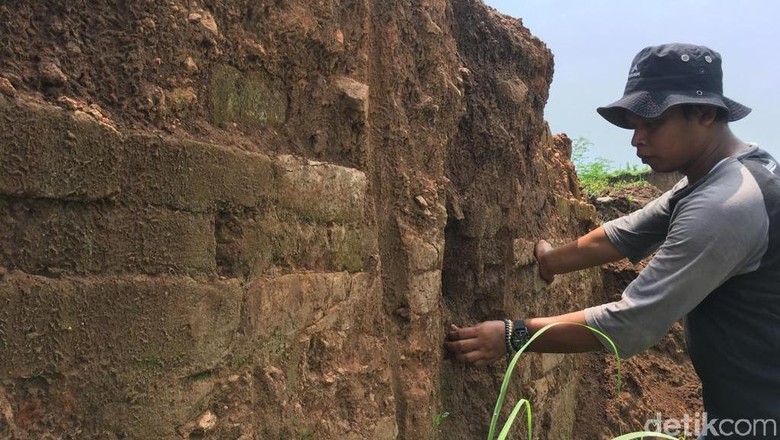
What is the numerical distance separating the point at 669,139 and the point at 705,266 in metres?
0.54

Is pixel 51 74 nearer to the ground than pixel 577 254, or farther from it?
farther from it

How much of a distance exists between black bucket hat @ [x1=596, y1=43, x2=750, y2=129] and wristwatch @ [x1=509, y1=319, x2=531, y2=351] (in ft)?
2.88

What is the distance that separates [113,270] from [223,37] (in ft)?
2.23

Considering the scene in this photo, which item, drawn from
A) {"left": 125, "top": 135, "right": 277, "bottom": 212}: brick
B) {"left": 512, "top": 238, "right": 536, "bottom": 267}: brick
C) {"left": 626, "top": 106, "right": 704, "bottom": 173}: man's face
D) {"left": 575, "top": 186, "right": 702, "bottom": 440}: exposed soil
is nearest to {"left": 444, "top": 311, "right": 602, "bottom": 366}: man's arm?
{"left": 512, "top": 238, "right": 536, "bottom": 267}: brick

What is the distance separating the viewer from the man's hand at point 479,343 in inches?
96.2

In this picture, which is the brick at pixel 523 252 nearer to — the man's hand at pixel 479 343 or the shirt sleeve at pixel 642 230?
the shirt sleeve at pixel 642 230

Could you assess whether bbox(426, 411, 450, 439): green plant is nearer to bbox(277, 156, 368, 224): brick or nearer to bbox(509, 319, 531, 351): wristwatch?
bbox(509, 319, 531, 351): wristwatch

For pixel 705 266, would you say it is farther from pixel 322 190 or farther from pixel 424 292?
pixel 322 190

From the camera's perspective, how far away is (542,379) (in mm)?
3369

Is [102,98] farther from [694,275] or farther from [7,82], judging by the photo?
[694,275]

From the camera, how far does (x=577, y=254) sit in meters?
3.06

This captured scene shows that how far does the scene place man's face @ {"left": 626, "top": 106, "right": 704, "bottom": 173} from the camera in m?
2.35

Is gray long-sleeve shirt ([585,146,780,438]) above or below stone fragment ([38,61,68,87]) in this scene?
below

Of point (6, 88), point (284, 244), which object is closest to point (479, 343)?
point (284, 244)
